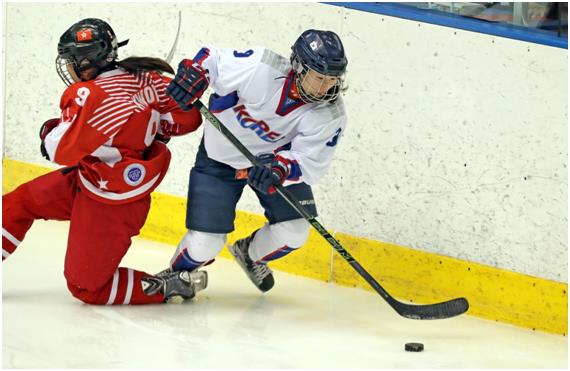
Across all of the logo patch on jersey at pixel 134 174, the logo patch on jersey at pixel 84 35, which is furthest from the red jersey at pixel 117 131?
the logo patch on jersey at pixel 84 35

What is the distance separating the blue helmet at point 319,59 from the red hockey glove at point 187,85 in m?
0.28

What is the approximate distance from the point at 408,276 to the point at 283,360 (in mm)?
892

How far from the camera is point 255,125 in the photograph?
399 cm

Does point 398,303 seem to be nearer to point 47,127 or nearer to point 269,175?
point 269,175

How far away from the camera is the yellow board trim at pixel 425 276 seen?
4199 mm

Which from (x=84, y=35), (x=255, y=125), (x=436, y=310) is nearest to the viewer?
(x=84, y=35)

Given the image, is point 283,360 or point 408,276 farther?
point 408,276

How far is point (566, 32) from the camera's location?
4199 mm

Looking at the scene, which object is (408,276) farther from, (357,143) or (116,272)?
(116,272)

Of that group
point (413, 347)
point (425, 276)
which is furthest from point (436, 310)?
point (425, 276)

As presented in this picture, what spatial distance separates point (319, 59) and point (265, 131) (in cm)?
35

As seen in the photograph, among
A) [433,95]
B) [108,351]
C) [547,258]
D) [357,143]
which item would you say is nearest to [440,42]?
[433,95]

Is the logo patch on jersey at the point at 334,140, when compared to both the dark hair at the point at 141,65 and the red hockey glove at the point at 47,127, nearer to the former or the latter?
the dark hair at the point at 141,65

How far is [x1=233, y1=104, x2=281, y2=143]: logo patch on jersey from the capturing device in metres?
3.99
